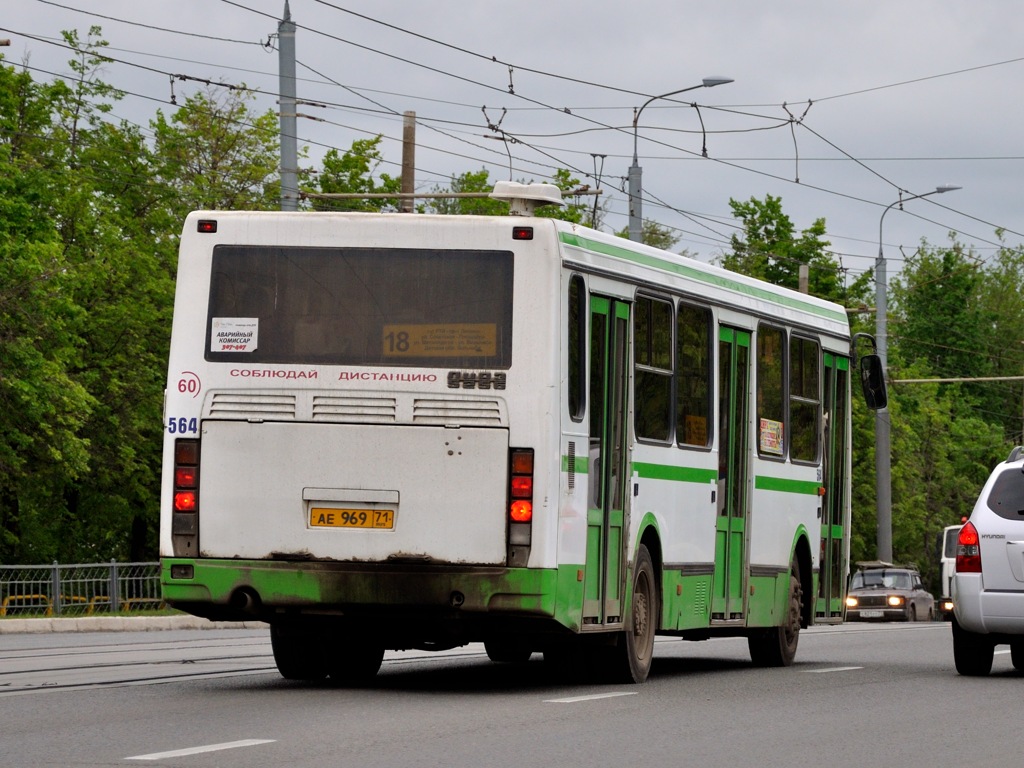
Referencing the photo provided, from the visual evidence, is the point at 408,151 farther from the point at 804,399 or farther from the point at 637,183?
the point at 804,399

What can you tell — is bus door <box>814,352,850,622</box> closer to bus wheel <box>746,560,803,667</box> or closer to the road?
bus wheel <box>746,560,803,667</box>

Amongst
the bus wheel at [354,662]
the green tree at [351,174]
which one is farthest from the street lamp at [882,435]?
the bus wheel at [354,662]

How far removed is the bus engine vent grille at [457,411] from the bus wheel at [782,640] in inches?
233

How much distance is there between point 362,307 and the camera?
1336 cm

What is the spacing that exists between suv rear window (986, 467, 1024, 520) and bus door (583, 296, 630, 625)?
3.69 metres

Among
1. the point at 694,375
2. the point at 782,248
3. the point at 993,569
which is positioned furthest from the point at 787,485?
the point at 782,248

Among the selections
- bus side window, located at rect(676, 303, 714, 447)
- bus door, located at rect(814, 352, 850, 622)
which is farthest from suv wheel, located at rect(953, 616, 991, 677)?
bus side window, located at rect(676, 303, 714, 447)

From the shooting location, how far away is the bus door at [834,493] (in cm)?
1931

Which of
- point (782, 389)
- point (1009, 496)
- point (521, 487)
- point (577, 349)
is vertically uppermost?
point (782, 389)

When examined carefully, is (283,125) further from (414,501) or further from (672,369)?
(414,501)

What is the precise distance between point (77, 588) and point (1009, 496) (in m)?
18.2

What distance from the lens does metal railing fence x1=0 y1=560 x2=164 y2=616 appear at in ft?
99.0

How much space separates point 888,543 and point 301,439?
3909cm

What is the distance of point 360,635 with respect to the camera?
46.0ft
